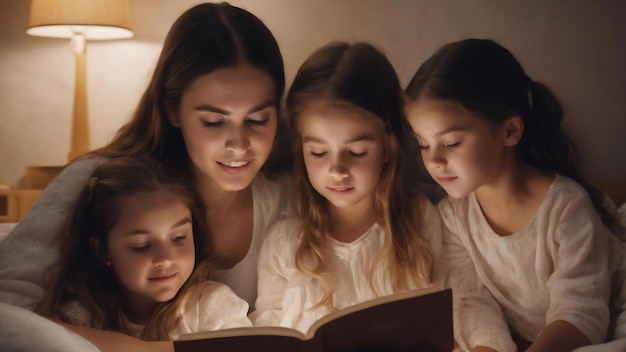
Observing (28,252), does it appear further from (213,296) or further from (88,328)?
(213,296)

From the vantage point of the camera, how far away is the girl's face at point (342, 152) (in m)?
1.26

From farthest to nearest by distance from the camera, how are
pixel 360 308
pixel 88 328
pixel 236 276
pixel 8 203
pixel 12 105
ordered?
pixel 12 105, pixel 8 203, pixel 236 276, pixel 88 328, pixel 360 308

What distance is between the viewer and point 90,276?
1.29 m

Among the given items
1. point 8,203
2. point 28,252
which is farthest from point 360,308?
point 8,203

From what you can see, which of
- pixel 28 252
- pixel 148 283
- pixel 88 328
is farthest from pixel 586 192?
pixel 28 252

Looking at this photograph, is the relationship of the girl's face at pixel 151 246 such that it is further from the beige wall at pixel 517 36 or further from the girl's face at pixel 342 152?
the beige wall at pixel 517 36

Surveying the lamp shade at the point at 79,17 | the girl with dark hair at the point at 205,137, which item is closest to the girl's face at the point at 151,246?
the girl with dark hair at the point at 205,137

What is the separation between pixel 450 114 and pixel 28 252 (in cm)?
79

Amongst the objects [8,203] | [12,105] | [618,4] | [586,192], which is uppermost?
[618,4]

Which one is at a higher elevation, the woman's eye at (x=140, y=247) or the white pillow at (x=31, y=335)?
the white pillow at (x=31, y=335)

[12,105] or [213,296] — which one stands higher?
[12,105]

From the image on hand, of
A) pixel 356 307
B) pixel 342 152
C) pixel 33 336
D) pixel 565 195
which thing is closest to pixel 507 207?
pixel 565 195

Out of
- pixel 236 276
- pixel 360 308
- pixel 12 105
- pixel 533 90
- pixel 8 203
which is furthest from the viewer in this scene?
pixel 12 105

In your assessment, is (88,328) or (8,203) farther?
(8,203)
